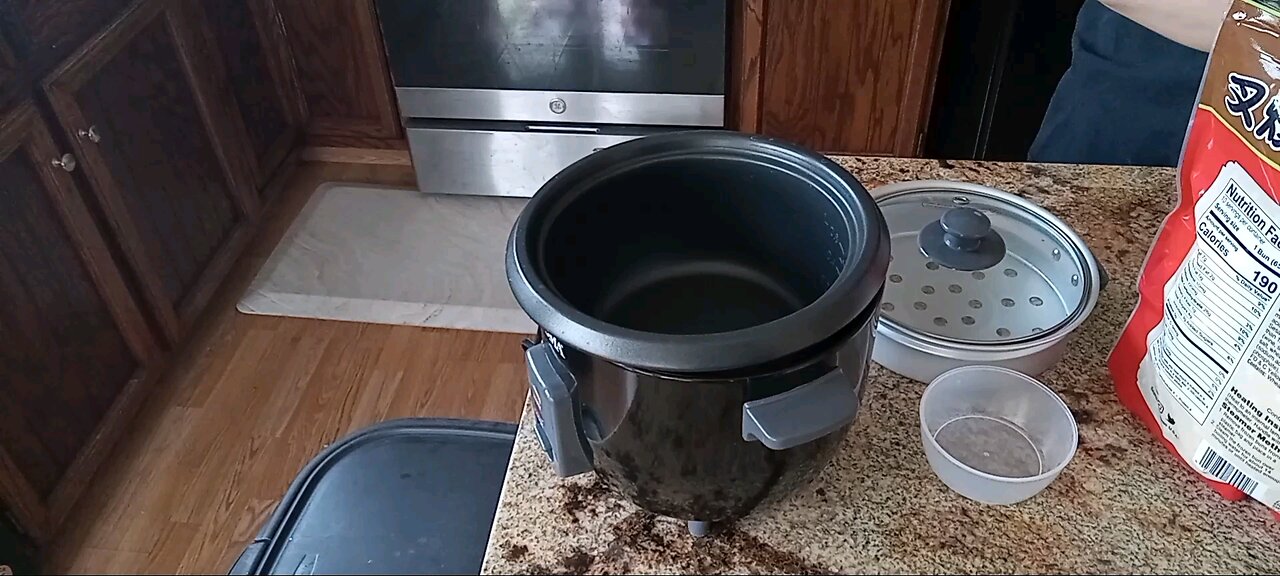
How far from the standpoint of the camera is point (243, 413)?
1618 millimetres

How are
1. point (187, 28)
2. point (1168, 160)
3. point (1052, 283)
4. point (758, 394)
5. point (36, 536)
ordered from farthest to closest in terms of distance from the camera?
point (187, 28) → point (36, 536) → point (1168, 160) → point (1052, 283) → point (758, 394)

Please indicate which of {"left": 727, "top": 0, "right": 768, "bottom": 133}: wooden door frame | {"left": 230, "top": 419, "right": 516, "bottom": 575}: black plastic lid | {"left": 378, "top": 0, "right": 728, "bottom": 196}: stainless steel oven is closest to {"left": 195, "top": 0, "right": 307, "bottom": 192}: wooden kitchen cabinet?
{"left": 378, "top": 0, "right": 728, "bottom": 196}: stainless steel oven

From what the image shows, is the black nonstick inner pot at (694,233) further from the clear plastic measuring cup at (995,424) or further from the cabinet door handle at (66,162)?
the cabinet door handle at (66,162)

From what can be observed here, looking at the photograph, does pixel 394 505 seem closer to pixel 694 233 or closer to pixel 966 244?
pixel 694 233

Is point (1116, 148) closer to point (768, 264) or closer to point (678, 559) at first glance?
point (768, 264)

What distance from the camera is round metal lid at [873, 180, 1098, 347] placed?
24.9 inches

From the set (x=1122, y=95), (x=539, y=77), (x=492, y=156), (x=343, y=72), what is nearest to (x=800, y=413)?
(x=1122, y=95)

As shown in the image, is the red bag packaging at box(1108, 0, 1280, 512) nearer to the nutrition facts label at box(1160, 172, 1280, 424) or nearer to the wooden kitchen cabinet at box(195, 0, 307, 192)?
the nutrition facts label at box(1160, 172, 1280, 424)

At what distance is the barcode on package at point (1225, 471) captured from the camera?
0.54 metres

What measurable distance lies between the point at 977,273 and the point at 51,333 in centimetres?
127

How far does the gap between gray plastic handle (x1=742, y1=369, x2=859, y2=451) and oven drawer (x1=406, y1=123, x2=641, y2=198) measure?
4.95 feet

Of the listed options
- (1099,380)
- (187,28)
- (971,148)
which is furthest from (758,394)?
(187,28)

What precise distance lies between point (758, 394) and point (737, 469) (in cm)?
6

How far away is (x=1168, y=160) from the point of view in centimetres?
99
